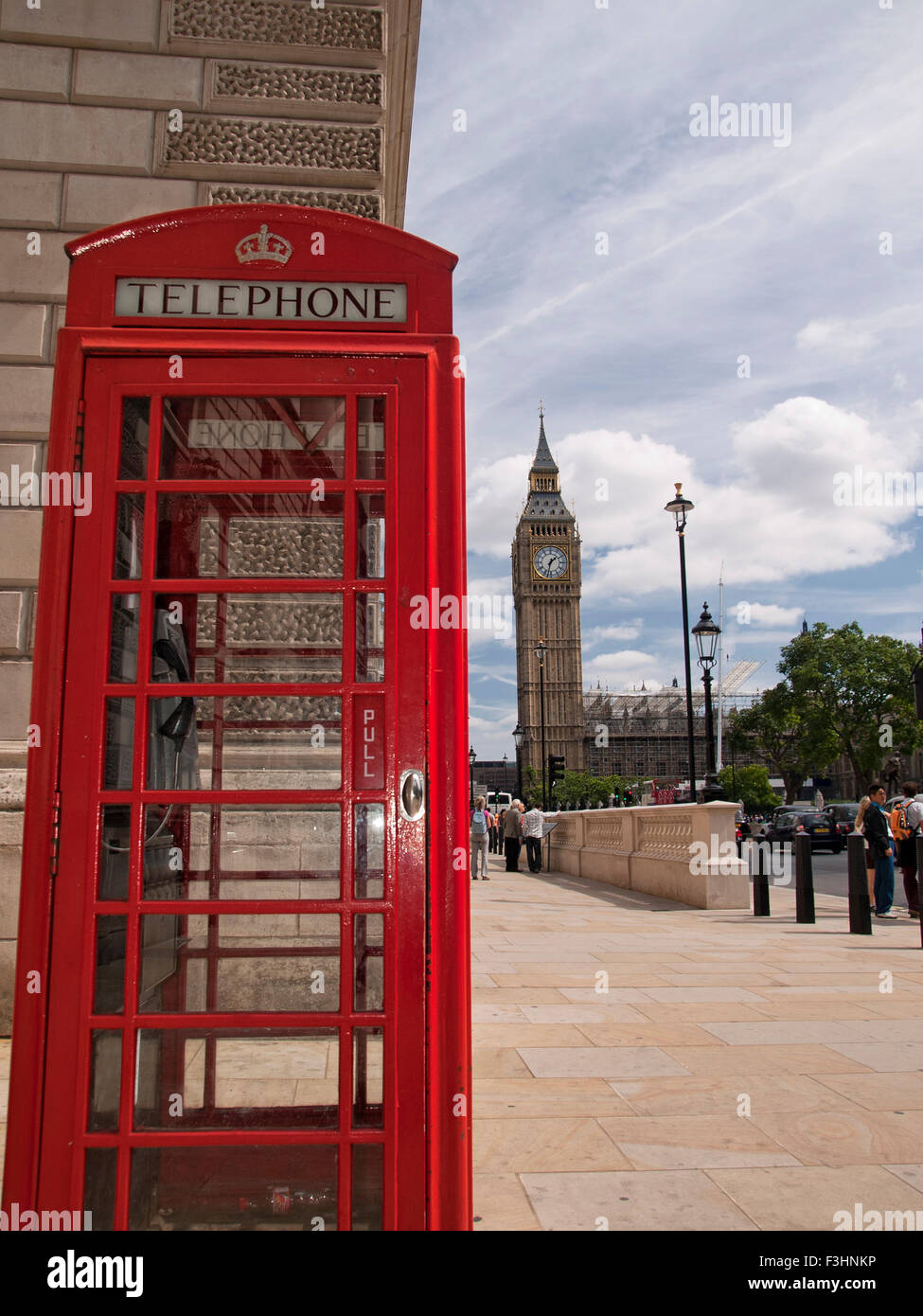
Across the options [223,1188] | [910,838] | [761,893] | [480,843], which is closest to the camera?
[223,1188]

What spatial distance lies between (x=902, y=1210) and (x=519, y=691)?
128311mm

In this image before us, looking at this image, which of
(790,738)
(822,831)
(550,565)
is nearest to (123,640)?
(822,831)

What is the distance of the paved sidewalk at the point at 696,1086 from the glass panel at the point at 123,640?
1981mm

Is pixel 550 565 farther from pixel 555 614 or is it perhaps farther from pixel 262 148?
pixel 262 148

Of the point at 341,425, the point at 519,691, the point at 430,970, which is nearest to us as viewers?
the point at 430,970

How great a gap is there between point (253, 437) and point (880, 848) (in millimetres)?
10775

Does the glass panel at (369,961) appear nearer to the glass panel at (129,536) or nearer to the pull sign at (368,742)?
the pull sign at (368,742)

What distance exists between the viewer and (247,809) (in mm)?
2926

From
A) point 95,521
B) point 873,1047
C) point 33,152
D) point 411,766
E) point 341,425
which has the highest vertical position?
point 33,152

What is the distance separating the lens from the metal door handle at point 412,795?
246cm

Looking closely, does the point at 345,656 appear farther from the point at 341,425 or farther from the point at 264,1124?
the point at 264,1124

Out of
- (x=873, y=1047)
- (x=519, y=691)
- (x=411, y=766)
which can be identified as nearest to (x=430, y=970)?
(x=411, y=766)

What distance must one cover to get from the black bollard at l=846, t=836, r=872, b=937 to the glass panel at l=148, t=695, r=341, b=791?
797 cm

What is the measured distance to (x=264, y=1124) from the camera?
279cm
